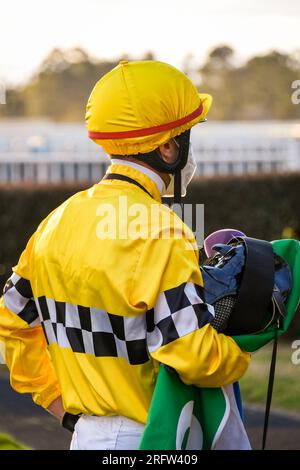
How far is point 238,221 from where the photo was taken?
12.0m

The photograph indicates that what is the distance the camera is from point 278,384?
27.7 feet

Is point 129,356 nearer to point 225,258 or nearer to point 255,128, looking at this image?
point 225,258

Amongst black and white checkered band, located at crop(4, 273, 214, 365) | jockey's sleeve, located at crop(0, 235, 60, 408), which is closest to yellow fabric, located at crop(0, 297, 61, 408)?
jockey's sleeve, located at crop(0, 235, 60, 408)

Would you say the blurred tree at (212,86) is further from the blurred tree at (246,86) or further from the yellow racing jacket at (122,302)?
the yellow racing jacket at (122,302)

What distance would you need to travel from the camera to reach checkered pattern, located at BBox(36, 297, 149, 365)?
257 cm

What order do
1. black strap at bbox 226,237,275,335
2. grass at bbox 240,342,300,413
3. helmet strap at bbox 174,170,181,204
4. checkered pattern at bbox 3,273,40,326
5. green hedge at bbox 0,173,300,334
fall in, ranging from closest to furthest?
black strap at bbox 226,237,275,335
helmet strap at bbox 174,170,181,204
checkered pattern at bbox 3,273,40,326
grass at bbox 240,342,300,413
green hedge at bbox 0,173,300,334

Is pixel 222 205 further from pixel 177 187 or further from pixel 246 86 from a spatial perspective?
pixel 246 86

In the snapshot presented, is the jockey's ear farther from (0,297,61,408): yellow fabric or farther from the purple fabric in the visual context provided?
(0,297,61,408): yellow fabric

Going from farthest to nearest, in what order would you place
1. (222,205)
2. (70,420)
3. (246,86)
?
(246,86) → (222,205) → (70,420)

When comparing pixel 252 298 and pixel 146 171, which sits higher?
pixel 146 171

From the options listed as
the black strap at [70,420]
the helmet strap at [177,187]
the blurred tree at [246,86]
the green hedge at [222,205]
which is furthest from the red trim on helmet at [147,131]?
the blurred tree at [246,86]

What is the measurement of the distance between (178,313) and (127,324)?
0.15 meters

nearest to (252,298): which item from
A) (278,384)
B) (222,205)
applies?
(278,384)

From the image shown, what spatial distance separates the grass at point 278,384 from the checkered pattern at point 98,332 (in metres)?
5.25
